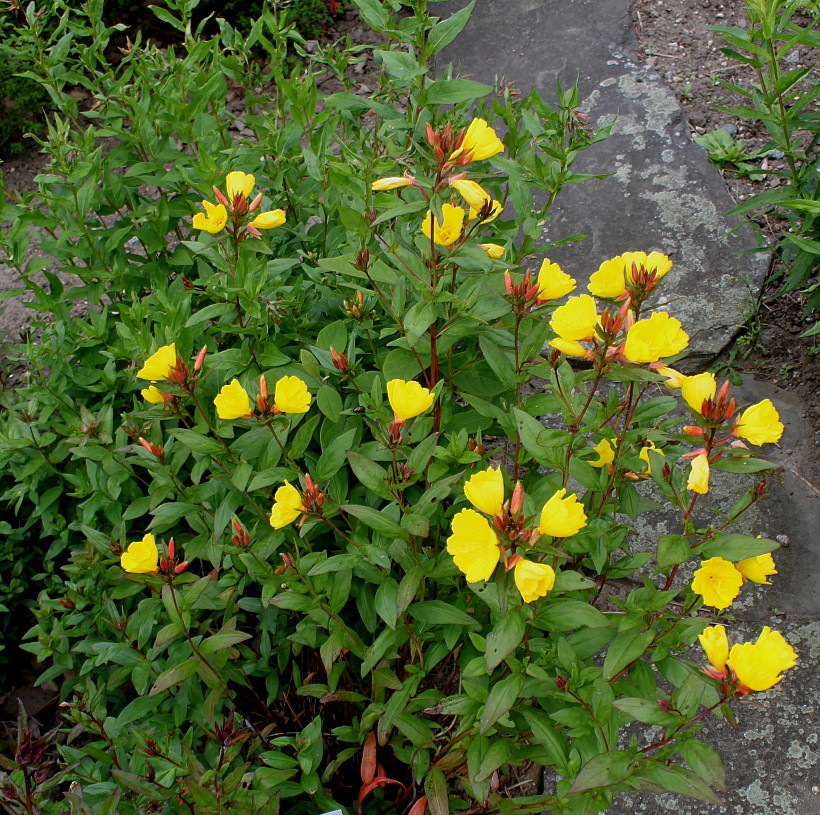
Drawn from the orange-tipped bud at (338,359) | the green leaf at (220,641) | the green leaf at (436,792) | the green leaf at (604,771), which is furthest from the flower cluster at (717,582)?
the green leaf at (220,641)

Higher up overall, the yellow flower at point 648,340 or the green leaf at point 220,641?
the yellow flower at point 648,340

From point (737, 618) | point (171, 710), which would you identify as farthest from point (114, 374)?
point (737, 618)

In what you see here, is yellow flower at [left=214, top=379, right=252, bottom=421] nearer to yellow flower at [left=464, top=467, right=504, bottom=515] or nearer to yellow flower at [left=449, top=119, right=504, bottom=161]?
yellow flower at [left=464, top=467, right=504, bottom=515]

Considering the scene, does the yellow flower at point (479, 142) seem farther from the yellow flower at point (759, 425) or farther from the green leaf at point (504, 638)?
the green leaf at point (504, 638)

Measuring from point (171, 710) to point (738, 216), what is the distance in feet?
10.5

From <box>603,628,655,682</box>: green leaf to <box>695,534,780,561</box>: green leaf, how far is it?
0.22 meters

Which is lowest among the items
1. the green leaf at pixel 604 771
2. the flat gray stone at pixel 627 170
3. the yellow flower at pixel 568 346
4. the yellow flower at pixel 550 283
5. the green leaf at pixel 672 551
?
the flat gray stone at pixel 627 170

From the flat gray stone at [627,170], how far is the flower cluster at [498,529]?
6.60ft

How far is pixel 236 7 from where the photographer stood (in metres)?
5.22

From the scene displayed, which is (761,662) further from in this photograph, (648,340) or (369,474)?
(369,474)

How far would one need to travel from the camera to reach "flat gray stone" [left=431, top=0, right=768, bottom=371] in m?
3.36

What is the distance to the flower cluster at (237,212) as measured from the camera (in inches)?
78.1

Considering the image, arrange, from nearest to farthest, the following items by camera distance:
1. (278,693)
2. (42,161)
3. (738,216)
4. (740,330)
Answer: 1. (278,693)
2. (740,330)
3. (738,216)
4. (42,161)

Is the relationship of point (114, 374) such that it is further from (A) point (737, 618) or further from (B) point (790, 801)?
(B) point (790, 801)
